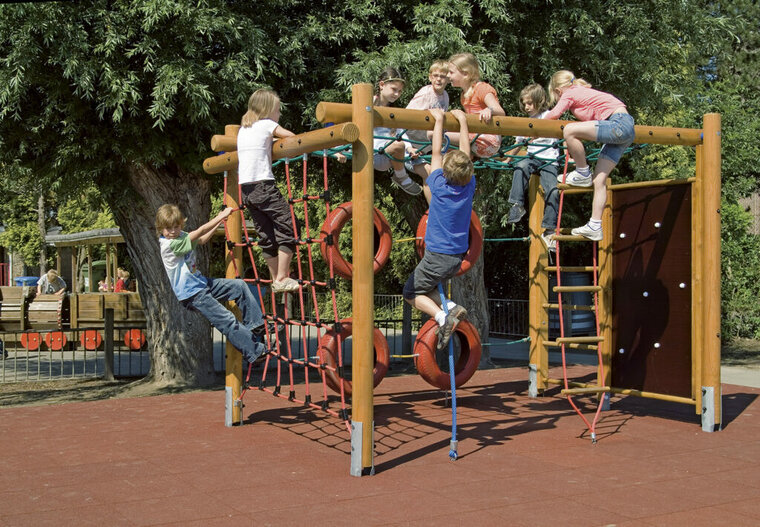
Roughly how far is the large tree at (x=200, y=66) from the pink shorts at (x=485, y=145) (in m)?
1.92

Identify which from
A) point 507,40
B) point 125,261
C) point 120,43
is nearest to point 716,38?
point 507,40

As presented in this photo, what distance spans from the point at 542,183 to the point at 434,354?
2.14 m

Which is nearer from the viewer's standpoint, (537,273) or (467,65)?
(467,65)

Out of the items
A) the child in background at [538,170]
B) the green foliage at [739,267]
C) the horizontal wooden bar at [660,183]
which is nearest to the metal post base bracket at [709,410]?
the horizontal wooden bar at [660,183]

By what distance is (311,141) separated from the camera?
6168 millimetres

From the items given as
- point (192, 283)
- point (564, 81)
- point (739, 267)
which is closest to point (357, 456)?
point (192, 283)

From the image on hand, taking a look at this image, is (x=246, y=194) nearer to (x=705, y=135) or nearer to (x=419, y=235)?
(x=419, y=235)

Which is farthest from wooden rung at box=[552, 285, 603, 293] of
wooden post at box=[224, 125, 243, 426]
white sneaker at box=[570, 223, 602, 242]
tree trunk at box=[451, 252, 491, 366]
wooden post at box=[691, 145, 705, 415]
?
tree trunk at box=[451, 252, 491, 366]

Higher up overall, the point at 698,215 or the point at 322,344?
the point at 698,215

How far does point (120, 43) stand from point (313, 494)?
5.46 m

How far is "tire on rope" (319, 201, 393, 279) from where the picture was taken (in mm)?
6660

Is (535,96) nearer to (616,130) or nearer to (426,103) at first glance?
(426,103)

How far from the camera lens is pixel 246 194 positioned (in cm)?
684

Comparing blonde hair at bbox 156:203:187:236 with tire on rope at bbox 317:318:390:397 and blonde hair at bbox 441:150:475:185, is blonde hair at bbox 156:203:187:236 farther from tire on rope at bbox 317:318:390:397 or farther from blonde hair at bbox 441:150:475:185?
blonde hair at bbox 441:150:475:185
